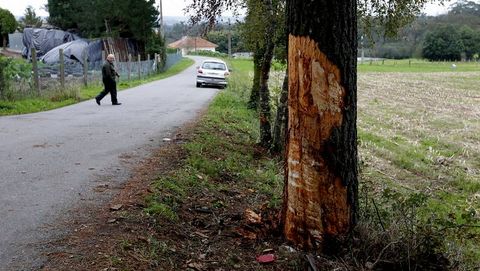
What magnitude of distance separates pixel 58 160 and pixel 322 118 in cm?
499

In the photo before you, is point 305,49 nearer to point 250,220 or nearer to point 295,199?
point 295,199

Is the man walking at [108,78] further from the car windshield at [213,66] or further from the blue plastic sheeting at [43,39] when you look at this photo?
the blue plastic sheeting at [43,39]

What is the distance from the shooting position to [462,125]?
16.0 m

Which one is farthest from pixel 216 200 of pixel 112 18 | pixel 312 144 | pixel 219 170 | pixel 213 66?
pixel 112 18

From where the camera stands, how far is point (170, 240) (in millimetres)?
4598

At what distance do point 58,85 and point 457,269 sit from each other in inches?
682

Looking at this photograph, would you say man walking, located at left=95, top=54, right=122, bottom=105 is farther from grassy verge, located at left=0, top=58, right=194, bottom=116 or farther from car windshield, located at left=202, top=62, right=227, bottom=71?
car windshield, located at left=202, top=62, right=227, bottom=71

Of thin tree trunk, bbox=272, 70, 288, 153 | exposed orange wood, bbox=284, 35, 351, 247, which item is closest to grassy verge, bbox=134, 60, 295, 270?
Answer: thin tree trunk, bbox=272, 70, 288, 153

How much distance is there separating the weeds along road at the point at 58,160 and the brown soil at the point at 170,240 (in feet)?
0.97

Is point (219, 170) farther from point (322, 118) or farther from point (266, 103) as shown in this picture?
point (322, 118)

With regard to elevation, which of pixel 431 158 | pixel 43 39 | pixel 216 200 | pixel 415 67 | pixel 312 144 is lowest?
pixel 431 158

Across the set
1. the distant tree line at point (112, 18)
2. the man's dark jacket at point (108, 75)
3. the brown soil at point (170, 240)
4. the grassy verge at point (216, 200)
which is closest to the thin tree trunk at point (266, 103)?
the grassy verge at point (216, 200)

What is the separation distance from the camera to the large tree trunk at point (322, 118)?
4234mm

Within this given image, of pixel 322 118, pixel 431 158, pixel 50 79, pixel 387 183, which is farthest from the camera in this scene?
pixel 50 79
